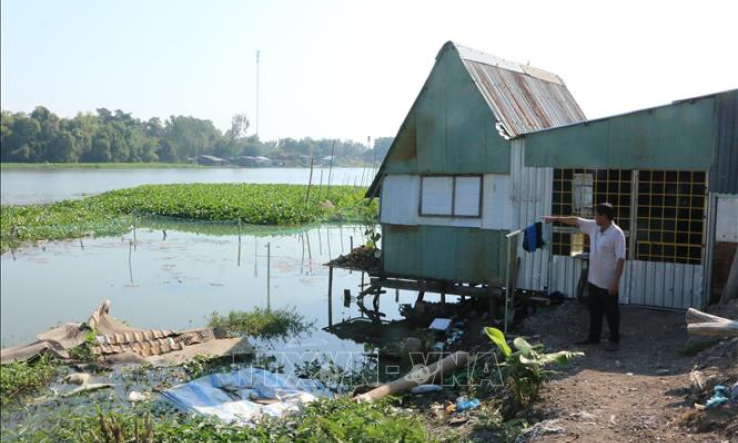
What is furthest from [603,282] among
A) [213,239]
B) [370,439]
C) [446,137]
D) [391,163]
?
[213,239]

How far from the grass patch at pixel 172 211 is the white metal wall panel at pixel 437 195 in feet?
46.5

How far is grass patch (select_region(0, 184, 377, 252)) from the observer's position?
27344mm

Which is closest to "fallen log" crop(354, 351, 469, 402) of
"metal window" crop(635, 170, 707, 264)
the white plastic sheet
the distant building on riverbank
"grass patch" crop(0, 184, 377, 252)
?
the white plastic sheet

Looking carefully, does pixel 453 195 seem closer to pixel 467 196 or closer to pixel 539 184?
pixel 467 196

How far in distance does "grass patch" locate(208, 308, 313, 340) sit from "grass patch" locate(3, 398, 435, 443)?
204 inches

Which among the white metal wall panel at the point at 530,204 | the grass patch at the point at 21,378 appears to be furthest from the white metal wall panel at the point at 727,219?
the grass patch at the point at 21,378

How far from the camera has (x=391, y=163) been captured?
13.6 meters

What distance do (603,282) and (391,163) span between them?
6.05 meters

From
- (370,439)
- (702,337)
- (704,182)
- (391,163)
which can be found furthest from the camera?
(391,163)

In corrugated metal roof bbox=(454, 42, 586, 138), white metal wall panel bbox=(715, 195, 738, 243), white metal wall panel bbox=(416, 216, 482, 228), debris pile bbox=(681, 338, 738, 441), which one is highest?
corrugated metal roof bbox=(454, 42, 586, 138)

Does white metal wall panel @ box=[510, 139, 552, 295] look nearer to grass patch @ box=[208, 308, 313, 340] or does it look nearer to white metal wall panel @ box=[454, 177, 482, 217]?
white metal wall panel @ box=[454, 177, 482, 217]

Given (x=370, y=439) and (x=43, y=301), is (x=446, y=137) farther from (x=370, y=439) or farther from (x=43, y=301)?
(x=43, y=301)

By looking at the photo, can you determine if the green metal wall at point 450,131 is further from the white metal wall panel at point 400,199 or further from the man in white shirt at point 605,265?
the man in white shirt at point 605,265

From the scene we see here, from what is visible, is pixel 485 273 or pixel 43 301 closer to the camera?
pixel 485 273
